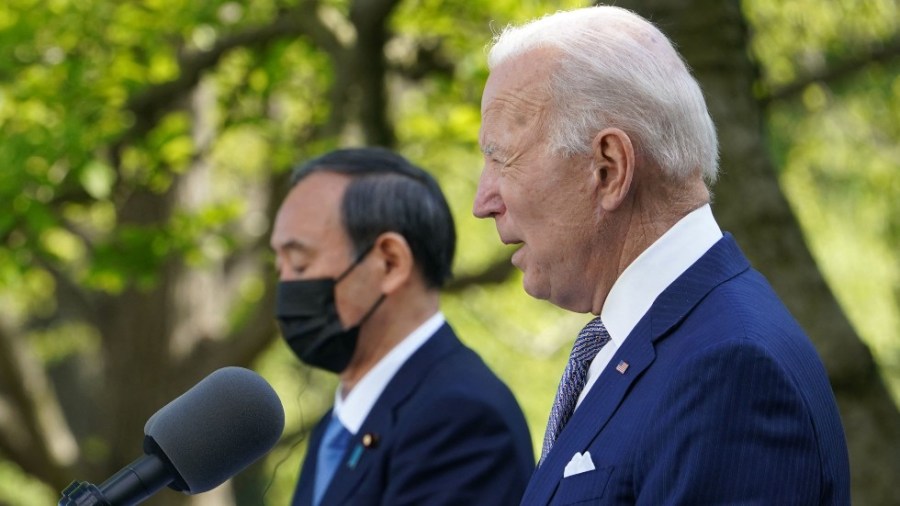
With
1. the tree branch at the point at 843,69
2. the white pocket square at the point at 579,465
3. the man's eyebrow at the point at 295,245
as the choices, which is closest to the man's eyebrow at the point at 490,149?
the white pocket square at the point at 579,465

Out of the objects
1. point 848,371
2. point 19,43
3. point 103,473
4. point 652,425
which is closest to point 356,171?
point 848,371

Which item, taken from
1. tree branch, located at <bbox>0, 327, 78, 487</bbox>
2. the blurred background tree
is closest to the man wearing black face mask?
the blurred background tree

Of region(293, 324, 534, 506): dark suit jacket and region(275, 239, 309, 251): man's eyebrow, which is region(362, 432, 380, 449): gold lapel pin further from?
region(275, 239, 309, 251): man's eyebrow

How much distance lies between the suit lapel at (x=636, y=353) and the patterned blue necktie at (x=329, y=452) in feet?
5.18

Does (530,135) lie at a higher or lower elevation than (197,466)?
higher

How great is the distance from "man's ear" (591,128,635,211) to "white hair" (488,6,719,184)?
0.02m

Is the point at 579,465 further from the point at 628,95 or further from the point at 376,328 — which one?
the point at 376,328

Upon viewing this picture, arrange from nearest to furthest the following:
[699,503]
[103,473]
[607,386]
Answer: [699,503] → [607,386] → [103,473]

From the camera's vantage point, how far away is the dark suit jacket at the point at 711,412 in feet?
6.59

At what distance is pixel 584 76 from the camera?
233cm

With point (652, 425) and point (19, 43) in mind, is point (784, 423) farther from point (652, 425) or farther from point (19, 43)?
point (19, 43)

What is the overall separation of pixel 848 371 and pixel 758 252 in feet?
1.54

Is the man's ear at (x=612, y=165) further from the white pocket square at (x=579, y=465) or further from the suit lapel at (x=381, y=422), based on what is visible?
the suit lapel at (x=381, y=422)

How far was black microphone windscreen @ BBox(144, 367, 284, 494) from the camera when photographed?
7.81ft
